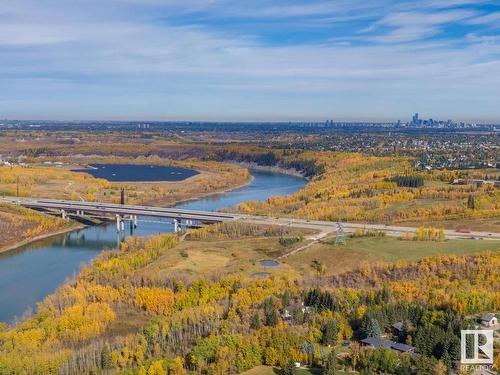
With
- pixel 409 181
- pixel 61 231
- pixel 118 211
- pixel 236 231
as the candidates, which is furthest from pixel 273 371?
pixel 409 181

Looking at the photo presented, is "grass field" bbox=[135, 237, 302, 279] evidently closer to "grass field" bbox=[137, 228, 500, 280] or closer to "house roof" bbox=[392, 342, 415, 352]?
"grass field" bbox=[137, 228, 500, 280]

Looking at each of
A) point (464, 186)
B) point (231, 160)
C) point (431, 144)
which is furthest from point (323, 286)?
point (431, 144)

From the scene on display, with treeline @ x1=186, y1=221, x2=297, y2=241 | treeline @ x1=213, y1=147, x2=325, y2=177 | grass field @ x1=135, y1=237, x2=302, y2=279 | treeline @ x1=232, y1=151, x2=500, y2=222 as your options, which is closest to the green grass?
grass field @ x1=135, y1=237, x2=302, y2=279

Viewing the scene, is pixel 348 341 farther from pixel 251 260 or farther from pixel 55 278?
pixel 55 278

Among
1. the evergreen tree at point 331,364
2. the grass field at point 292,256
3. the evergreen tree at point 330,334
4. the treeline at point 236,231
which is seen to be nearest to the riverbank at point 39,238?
the treeline at point 236,231

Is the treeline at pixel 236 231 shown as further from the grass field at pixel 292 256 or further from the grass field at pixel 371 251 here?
the grass field at pixel 371 251

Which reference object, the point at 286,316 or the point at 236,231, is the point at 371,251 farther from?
the point at 286,316
